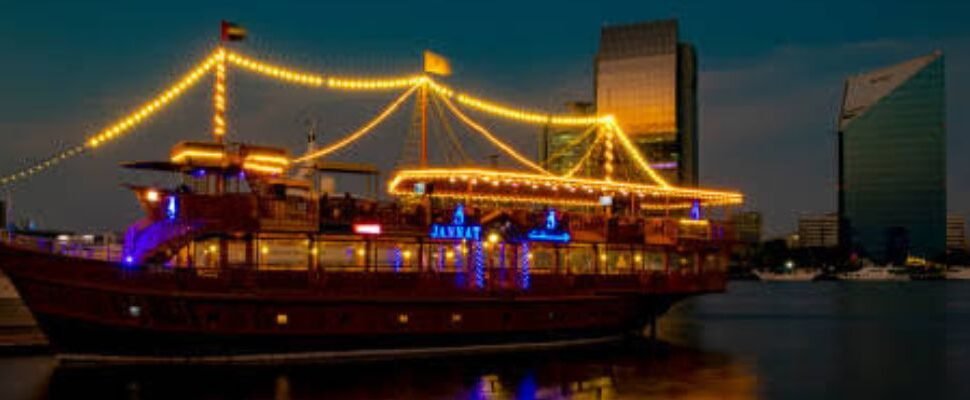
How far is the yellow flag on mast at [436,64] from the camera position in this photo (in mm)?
34812

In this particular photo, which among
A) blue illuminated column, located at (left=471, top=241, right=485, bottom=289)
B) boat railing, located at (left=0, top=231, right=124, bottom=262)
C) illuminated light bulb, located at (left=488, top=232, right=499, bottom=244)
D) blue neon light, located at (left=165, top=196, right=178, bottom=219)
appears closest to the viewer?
boat railing, located at (left=0, top=231, right=124, bottom=262)

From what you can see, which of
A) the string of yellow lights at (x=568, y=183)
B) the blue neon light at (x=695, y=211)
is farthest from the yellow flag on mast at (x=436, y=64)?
the blue neon light at (x=695, y=211)

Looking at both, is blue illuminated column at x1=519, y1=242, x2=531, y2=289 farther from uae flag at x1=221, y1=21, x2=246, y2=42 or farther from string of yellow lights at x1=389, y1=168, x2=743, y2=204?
uae flag at x1=221, y1=21, x2=246, y2=42

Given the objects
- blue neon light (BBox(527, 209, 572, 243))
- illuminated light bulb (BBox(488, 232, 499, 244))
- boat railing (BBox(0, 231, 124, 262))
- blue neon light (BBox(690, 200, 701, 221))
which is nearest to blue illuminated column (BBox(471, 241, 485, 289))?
illuminated light bulb (BBox(488, 232, 499, 244))

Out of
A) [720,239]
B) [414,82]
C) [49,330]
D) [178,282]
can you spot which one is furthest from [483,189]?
[49,330]

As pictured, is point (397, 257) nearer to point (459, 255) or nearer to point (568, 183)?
point (459, 255)

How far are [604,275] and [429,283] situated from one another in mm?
7098

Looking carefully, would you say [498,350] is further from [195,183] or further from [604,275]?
[195,183]

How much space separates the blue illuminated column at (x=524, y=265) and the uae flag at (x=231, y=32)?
11228 millimetres

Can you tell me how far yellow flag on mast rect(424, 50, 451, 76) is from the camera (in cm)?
3481

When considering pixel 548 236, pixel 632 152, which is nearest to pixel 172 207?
pixel 548 236

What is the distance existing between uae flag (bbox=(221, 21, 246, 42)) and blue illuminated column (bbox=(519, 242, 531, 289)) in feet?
36.8

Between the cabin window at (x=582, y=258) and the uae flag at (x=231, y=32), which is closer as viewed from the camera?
the uae flag at (x=231, y=32)

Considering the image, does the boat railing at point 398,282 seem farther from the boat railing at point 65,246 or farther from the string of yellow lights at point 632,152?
the string of yellow lights at point 632,152
